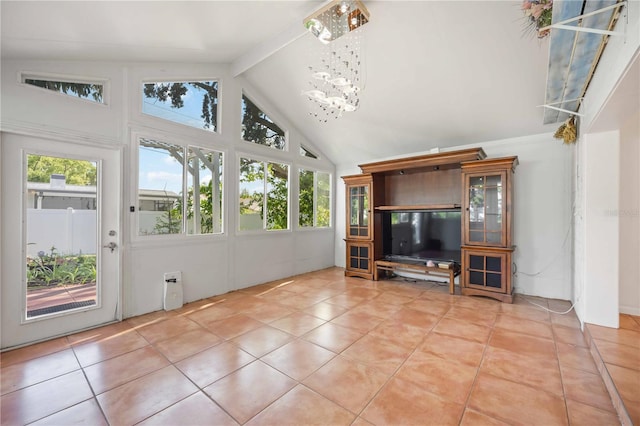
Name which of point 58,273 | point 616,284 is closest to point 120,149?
point 58,273

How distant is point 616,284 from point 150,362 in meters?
4.28

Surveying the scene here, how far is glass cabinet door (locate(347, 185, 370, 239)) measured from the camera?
16.9 ft

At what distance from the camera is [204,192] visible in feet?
13.2

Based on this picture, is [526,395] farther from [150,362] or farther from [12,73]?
[12,73]

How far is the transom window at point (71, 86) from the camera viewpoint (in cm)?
264

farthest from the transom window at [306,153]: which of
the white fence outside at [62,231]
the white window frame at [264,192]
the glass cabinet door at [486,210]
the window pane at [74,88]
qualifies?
the white fence outside at [62,231]

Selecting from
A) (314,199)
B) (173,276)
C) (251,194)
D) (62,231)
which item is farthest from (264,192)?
(62,231)

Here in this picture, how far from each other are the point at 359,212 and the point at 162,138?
3467 mm

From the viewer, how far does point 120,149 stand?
316 cm

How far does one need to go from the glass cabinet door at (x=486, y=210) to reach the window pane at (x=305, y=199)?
9.85 feet

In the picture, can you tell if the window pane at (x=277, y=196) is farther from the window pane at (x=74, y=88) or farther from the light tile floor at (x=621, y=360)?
the light tile floor at (x=621, y=360)

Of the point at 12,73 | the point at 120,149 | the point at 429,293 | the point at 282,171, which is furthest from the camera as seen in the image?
the point at 282,171

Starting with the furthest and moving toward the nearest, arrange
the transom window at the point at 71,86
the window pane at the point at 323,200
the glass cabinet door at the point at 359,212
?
1. the window pane at the point at 323,200
2. the glass cabinet door at the point at 359,212
3. the transom window at the point at 71,86

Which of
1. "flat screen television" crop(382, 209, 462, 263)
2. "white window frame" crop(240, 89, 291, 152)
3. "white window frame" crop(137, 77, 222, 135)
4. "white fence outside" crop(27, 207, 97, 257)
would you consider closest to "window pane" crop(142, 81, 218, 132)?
"white window frame" crop(137, 77, 222, 135)
